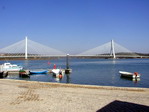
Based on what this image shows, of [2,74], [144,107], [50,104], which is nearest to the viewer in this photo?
[144,107]

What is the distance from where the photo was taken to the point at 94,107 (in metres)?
9.48

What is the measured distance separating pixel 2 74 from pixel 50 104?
25.4 m

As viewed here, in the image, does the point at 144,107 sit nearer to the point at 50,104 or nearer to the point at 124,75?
the point at 50,104

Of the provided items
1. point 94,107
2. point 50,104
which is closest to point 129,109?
point 94,107

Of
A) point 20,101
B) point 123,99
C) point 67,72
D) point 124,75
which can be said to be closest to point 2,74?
point 67,72

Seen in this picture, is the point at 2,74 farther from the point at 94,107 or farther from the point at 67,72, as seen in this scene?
the point at 94,107

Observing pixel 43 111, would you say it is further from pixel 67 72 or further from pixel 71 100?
pixel 67 72

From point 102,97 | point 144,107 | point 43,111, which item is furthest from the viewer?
point 102,97

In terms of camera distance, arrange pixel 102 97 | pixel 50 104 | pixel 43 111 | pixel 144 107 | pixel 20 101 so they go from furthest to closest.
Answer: pixel 102 97, pixel 20 101, pixel 50 104, pixel 144 107, pixel 43 111

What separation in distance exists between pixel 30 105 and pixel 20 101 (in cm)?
113

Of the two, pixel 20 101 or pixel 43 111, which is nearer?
pixel 43 111

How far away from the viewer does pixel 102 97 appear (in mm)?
11703

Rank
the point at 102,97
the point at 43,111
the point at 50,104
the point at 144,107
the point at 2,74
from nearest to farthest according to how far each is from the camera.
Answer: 1. the point at 43,111
2. the point at 144,107
3. the point at 50,104
4. the point at 102,97
5. the point at 2,74

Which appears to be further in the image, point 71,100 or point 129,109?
point 71,100
